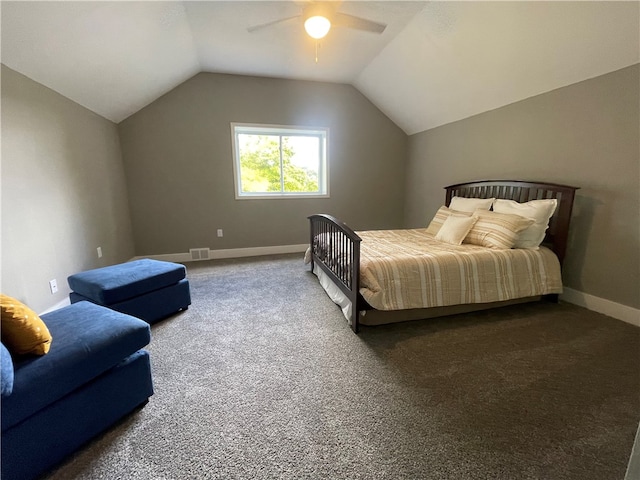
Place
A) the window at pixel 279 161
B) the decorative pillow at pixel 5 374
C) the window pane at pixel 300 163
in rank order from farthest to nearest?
the window pane at pixel 300 163 → the window at pixel 279 161 → the decorative pillow at pixel 5 374

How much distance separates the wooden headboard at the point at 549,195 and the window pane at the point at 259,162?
3.08 m

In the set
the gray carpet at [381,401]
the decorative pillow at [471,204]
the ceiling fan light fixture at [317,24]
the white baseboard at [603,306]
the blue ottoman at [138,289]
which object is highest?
the ceiling fan light fixture at [317,24]

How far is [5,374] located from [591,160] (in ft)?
13.7

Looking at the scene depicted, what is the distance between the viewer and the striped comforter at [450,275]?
224 cm

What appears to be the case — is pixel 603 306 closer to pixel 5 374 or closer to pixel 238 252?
pixel 5 374

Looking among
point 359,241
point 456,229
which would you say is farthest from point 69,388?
point 456,229

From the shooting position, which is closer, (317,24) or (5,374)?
(5,374)

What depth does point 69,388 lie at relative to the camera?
1.23 m

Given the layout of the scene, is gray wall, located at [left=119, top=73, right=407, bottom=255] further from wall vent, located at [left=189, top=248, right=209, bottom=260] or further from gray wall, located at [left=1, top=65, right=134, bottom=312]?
gray wall, located at [left=1, top=65, right=134, bottom=312]

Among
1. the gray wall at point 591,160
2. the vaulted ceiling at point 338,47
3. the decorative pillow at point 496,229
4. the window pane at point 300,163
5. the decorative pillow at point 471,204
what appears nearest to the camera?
the vaulted ceiling at point 338,47

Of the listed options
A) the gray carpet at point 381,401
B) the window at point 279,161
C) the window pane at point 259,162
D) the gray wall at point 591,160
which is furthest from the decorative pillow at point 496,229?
the window pane at point 259,162

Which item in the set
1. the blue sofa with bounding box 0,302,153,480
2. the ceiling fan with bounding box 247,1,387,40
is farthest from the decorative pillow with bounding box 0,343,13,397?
the ceiling fan with bounding box 247,1,387,40

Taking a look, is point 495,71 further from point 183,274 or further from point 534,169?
point 183,274

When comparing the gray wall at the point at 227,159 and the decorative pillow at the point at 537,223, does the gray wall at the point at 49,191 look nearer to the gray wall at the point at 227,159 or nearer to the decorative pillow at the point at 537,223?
the gray wall at the point at 227,159
